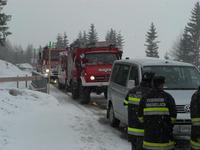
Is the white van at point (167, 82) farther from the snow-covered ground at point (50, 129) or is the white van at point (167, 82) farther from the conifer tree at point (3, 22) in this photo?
the conifer tree at point (3, 22)

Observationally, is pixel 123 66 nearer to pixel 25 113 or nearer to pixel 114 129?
pixel 114 129

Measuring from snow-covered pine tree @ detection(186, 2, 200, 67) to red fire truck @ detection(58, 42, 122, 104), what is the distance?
63.3 metres

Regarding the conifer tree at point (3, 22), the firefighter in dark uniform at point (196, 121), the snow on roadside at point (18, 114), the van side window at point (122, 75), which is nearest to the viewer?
the firefighter in dark uniform at point (196, 121)

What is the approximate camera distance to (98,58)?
2372 cm

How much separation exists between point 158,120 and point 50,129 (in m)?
6.34

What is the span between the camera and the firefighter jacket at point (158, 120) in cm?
722

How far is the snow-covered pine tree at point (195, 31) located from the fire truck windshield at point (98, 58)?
6368 centimetres

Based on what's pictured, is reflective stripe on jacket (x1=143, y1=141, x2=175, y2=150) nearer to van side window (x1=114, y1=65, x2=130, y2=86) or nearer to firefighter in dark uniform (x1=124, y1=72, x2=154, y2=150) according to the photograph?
firefighter in dark uniform (x1=124, y1=72, x2=154, y2=150)

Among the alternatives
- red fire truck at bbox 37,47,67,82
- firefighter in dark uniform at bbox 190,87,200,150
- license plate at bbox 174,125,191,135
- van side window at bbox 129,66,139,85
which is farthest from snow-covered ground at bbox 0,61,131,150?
red fire truck at bbox 37,47,67,82

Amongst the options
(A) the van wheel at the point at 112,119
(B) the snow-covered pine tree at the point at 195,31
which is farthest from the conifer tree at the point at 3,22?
(A) the van wheel at the point at 112,119

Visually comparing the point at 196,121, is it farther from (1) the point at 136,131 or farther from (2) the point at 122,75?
(2) the point at 122,75

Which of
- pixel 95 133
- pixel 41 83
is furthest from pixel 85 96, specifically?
pixel 95 133

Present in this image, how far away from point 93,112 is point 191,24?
70.4 m

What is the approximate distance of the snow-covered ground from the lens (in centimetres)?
1104
